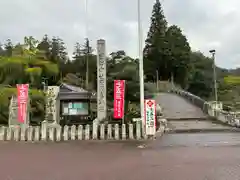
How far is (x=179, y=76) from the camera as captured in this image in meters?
63.0

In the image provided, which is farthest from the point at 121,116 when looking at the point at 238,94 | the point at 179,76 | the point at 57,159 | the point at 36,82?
the point at 179,76

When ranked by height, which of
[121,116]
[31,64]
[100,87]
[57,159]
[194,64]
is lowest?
[57,159]

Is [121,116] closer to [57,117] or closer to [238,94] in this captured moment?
[57,117]

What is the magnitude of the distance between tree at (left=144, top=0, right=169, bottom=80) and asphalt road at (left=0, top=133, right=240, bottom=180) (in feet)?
159

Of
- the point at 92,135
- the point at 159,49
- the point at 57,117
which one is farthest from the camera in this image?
the point at 159,49

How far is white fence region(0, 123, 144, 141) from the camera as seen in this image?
1515 cm

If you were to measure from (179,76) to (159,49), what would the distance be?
20.6 ft

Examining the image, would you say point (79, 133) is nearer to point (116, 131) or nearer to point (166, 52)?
point (116, 131)

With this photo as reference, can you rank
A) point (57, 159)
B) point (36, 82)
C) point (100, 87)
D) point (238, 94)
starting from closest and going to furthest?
point (57, 159) → point (100, 87) → point (36, 82) → point (238, 94)

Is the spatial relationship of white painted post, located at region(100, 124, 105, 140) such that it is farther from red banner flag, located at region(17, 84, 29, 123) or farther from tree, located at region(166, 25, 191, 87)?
tree, located at region(166, 25, 191, 87)

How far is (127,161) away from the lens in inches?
368

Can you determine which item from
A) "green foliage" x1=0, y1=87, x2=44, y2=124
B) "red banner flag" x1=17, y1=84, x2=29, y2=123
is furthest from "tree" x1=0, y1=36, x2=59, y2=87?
"red banner flag" x1=17, y1=84, x2=29, y2=123

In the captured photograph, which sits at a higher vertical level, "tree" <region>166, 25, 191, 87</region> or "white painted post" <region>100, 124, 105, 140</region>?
"tree" <region>166, 25, 191, 87</region>

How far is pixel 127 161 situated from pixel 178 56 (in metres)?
52.5
